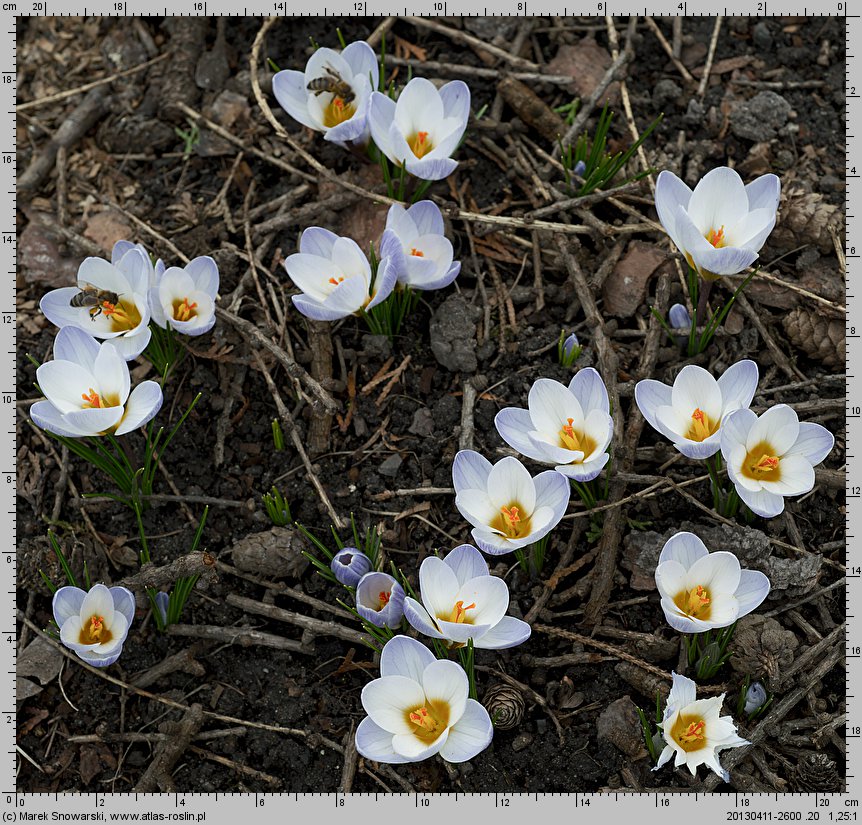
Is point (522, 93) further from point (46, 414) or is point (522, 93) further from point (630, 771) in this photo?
point (630, 771)

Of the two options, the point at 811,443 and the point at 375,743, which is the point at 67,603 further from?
the point at 811,443

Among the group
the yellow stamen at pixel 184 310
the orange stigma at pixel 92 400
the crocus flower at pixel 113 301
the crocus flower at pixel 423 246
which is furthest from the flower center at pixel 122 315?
the crocus flower at pixel 423 246

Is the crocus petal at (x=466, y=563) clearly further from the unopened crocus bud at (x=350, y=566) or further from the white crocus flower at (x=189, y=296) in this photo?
the white crocus flower at (x=189, y=296)

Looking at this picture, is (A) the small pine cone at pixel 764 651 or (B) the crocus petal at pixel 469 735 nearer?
(B) the crocus petal at pixel 469 735

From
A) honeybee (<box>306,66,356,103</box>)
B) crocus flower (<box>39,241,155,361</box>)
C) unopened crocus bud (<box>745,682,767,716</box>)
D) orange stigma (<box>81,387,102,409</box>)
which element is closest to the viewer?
unopened crocus bud (<box>745,682,767,716</box>)

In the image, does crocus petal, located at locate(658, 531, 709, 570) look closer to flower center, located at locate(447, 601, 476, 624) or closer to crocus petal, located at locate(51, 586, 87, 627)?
flower center, located at locate(447, 601, 476, 624)

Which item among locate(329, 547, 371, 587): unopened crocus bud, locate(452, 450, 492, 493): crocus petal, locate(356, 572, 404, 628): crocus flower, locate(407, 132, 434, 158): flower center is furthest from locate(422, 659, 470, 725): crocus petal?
locate(407, 132, 434, 158): flower center

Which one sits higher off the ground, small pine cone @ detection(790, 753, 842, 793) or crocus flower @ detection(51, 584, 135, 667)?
crocus flower @ detection(51, 584, 135, 667)

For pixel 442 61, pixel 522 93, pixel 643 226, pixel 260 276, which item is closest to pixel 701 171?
pixel 643 226
